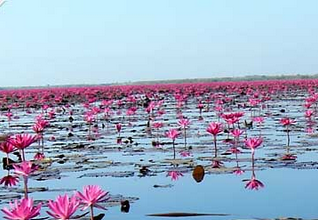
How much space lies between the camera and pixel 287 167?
18.3 feet

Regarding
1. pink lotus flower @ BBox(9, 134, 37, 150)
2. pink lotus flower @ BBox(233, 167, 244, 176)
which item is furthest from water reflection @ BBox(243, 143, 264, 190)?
pink lotus flower @ BBox(9, 134, 37, 150)

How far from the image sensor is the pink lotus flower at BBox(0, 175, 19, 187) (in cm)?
526

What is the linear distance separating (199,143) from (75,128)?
169 inches

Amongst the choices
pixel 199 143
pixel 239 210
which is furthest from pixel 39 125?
pixel 239 210

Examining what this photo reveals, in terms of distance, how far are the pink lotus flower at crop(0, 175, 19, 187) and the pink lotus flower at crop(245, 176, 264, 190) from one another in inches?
77.3

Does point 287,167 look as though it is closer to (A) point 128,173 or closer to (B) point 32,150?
(A) point 128,173

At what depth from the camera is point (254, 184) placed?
4.92 meters

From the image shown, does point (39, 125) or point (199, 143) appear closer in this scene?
point (39, 125)

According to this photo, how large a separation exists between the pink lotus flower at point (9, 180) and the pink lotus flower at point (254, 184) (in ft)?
6.44

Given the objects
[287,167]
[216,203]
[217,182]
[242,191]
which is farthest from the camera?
[287,167]

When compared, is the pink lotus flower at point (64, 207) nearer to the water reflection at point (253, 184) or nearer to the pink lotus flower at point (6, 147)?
the pink lotus flower at point (6, 147)

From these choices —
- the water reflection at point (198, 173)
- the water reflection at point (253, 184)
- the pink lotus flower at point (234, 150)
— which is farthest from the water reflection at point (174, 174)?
the pink lotus flower at point (234, 150)

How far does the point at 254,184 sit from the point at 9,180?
6.97 feet

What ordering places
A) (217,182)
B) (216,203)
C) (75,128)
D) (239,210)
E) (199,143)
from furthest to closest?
(75,128) < (199,143) < (217,182) < (216,203) < (239,210)
